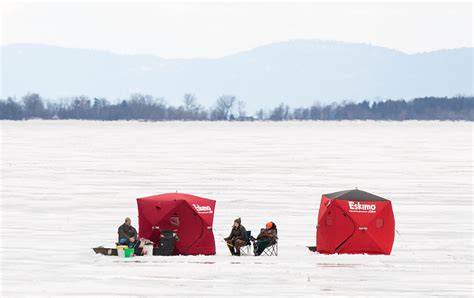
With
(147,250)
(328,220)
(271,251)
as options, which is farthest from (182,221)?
(328,220)

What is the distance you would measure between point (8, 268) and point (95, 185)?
2118cm

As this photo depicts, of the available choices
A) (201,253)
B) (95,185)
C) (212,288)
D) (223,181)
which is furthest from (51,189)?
(212,288)

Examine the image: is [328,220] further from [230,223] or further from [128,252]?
[230,223]

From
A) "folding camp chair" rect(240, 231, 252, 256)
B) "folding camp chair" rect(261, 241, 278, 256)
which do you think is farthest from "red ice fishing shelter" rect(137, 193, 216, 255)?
"folding camp chair" rect(261, 241, 278, 256)

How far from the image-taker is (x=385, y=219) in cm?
2225

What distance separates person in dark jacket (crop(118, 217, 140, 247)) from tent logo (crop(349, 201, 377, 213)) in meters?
4.74

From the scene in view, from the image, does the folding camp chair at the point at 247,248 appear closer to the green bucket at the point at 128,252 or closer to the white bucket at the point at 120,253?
the green bucket at the point at 128,252

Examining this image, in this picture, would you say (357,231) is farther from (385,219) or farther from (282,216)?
(282,216)

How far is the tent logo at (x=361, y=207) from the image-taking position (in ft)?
72.5

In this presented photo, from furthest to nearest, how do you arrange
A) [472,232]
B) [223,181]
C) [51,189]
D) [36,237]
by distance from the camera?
[223,181]
[51,189]
[472,232]
[36,237]

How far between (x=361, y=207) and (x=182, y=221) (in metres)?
3.92

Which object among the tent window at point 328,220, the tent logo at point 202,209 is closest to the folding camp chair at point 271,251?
the tent window at point 328,220

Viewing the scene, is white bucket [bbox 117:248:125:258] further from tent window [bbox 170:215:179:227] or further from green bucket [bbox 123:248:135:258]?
tent window [bbox 170:215:179:227]

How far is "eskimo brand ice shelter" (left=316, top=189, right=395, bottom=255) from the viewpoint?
869 inches
